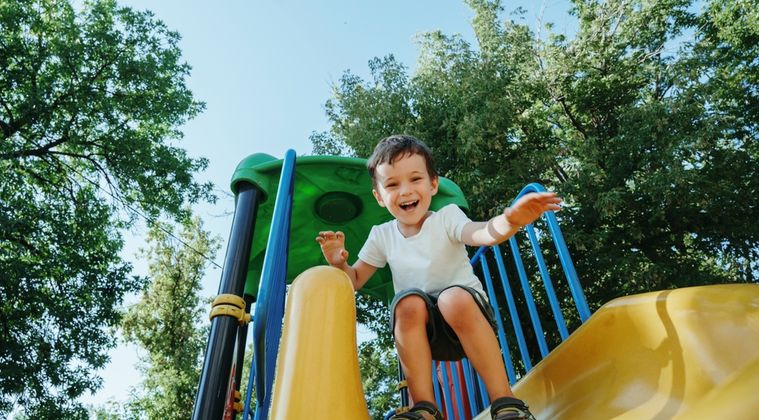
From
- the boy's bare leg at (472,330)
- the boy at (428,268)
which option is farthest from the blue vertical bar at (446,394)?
the boy's bare leg at (472,330)

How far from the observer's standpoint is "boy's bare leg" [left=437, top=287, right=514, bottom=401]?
138 cm

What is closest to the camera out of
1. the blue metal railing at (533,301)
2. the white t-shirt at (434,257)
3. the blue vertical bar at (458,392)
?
the white t-shirt at (434,257)

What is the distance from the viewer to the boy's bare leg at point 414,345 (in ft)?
4.49

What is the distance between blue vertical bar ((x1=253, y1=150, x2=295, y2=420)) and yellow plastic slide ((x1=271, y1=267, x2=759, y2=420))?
0.49m

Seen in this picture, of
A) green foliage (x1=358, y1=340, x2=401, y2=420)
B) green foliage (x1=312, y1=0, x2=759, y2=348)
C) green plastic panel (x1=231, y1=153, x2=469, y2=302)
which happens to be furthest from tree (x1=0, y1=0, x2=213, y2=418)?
green plastic panel (x1=231, y1=153, x2=469, y2=302)

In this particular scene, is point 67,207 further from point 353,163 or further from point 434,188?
point 434,188

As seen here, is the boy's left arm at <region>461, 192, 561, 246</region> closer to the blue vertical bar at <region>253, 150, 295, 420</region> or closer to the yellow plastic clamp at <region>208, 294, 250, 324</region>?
the blue vertical bar at <region>253, 150, 295, 420</region>

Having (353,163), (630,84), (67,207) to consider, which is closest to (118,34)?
(67,207)

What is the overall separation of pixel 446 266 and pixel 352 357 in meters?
0.75

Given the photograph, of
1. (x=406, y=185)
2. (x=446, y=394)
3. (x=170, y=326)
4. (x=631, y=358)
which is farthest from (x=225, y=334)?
(x=170, y=326)

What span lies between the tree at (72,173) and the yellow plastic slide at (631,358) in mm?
9383

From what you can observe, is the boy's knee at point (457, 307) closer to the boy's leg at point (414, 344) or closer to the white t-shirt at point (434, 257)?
the boy's leg at point (414, 344)

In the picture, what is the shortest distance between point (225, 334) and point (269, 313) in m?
0.18

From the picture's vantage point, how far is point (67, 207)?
1041 centimetres
